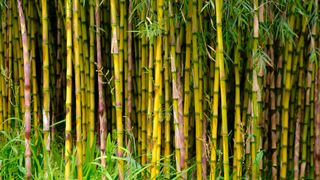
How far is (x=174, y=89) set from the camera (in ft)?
8.01

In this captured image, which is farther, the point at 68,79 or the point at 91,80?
the point at 91,80

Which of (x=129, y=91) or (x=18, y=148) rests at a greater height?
(x=129, y=91)

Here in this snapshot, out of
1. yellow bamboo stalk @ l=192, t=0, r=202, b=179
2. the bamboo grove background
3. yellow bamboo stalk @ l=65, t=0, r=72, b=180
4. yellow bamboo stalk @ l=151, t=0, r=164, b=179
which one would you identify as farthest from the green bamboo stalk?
yellow bamboo stalk @ l=65, t=0, r=72, b=180

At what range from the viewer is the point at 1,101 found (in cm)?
331

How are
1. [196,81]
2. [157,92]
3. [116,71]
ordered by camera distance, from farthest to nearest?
1. [196,81]
2. [157,92]
3. [116,71]

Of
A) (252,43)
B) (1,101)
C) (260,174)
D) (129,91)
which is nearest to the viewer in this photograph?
(252,43)

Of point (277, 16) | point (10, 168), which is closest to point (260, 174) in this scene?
point (277, 16)

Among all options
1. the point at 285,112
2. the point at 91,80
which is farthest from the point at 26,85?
the point at 285,112

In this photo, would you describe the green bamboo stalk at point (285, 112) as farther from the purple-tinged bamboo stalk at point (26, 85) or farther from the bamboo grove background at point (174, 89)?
the purple-tinged bamboo stalk at point (26, 85)

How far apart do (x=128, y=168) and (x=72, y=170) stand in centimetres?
26

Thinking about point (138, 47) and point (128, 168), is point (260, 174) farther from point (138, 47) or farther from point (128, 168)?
point (138, 47)

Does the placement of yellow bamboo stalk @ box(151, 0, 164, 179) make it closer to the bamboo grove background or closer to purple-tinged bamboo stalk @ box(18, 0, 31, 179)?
the bamboo grove background

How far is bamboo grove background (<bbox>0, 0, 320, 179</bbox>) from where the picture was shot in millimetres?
2398

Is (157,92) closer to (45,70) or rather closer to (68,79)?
(68,79)
